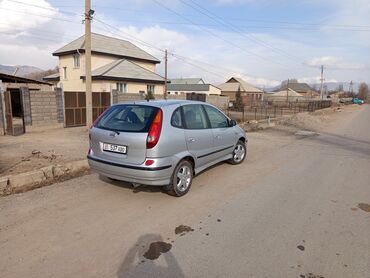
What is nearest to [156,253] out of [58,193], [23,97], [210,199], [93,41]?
[210,199]

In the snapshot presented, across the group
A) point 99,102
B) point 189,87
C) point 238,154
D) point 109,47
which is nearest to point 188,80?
point 189,87

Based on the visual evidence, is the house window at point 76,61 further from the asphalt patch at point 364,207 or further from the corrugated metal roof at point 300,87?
the corrugated metal roof at point 300,87

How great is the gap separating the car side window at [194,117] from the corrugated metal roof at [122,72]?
883 inches

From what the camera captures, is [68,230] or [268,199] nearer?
[68,230]

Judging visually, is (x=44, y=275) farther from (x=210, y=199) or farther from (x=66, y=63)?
(x=66, y=63)

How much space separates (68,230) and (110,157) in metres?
1.39

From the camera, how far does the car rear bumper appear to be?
436cm

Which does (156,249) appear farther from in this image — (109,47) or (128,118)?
(109,47)

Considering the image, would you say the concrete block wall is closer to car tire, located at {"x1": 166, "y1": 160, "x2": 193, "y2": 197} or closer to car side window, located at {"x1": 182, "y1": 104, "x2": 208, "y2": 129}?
car side window, located at {"x1": 182, "y1": 104, "x2": 208, "y2": 129}

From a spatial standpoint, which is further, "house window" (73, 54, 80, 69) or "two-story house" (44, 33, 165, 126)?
"house window" (73, 54, 80, 69)

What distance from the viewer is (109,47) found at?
32594 millimetres

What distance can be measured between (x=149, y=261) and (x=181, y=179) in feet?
6.76

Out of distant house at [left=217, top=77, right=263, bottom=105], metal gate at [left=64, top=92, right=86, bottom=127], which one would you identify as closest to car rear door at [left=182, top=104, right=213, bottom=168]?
metal gate at [left=64, top=92, right=86, bottom=127]

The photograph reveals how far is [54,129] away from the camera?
44.9 ft
